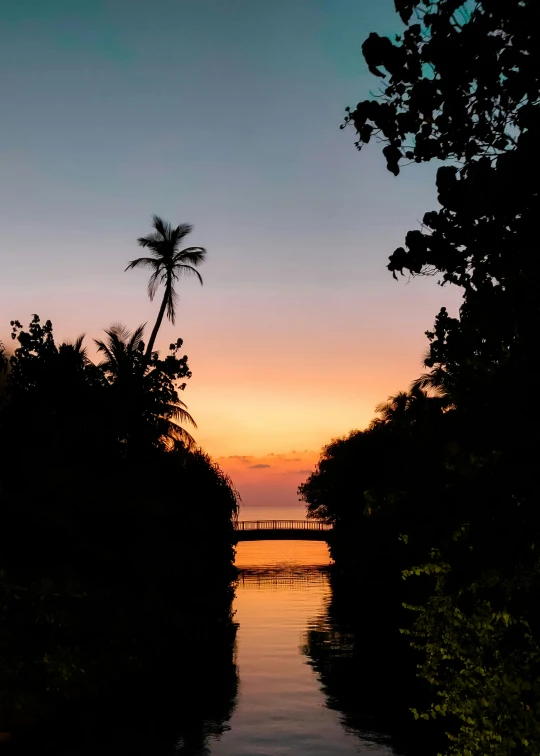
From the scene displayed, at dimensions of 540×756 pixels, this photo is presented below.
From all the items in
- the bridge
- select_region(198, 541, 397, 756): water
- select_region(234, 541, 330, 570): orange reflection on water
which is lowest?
select_region(198, 541, 397, 756): water

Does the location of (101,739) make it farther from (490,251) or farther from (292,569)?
(292,569)

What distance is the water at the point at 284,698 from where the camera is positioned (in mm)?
16922

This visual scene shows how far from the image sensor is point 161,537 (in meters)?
24.5

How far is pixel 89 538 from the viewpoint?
790 inches

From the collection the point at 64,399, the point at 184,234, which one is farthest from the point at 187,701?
the point at 184,234

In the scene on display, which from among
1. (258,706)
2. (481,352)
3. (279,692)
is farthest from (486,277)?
(279,692)

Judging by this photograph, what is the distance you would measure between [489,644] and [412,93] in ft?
16.6

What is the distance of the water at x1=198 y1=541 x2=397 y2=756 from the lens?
16.9 m

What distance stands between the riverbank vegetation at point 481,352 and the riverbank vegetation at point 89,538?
10513 millimetres

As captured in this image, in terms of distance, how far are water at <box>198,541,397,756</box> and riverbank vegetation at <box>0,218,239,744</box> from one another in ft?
5.98

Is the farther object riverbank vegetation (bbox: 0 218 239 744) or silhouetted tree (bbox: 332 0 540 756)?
riverbank vegetation (bbox: 0 218 239 744)

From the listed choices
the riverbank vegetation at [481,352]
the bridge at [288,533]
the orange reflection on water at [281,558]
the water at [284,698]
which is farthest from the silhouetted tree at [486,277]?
the bridge at [288,533]

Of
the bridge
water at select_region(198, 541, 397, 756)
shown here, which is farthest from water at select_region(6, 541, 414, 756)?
the bridge

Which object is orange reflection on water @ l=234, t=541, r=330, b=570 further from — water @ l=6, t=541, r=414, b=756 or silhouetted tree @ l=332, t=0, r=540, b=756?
silhouetted tree @ l=332, t=0, r=540, b=756
